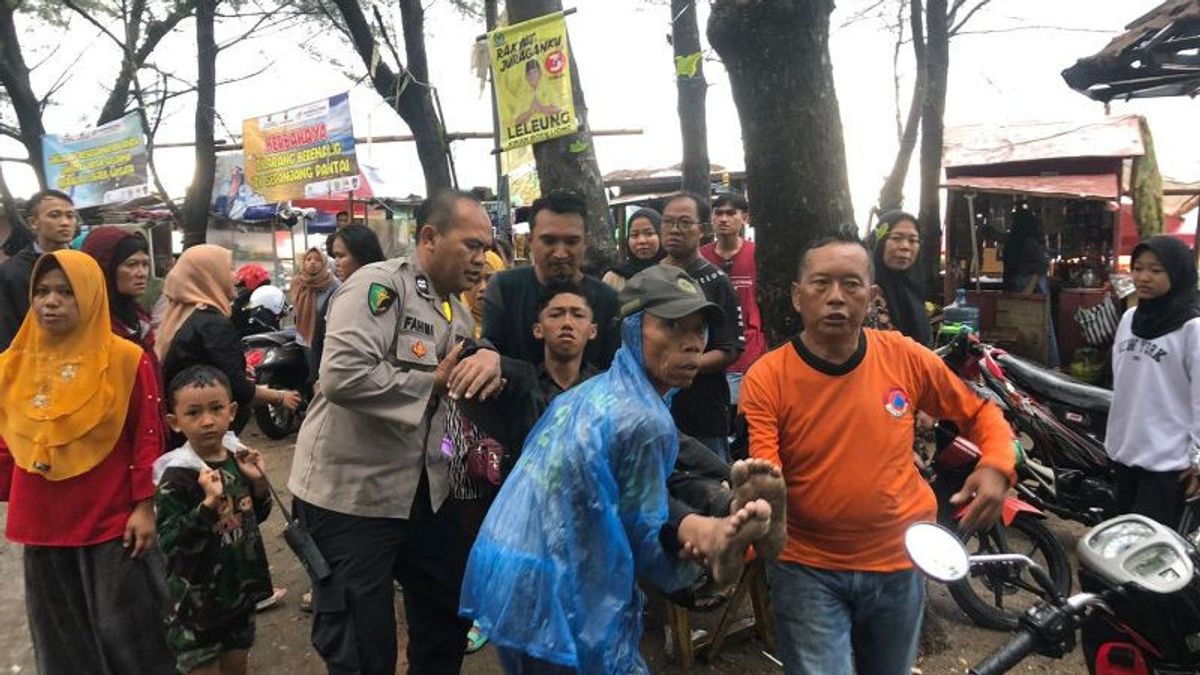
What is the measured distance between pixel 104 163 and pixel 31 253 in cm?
995

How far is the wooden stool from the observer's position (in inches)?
136

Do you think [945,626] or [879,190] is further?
[879,190]

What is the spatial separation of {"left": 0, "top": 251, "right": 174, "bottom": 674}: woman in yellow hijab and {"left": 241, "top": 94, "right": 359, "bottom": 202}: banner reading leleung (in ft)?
27.1

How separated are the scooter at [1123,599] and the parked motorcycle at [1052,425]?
256 centimetres

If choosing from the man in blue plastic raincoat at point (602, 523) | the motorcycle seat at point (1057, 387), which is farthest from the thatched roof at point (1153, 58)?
the man in blue plastic raincoat at point (602, 523)

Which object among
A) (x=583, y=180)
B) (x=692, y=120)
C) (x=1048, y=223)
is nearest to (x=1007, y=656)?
(x=583, y=180)

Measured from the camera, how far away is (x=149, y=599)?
2.94 meters

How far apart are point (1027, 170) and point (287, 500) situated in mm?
9933

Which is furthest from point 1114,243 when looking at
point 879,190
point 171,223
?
point 171,223

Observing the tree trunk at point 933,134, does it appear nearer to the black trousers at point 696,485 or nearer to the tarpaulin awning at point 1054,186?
the tarpaulin awning at point 1054,186

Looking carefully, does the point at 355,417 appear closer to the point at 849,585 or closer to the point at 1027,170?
the point at 849,585

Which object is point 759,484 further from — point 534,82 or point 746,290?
point 534,82

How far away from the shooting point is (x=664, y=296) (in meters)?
1.90

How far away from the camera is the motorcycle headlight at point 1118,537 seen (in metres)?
2.02
